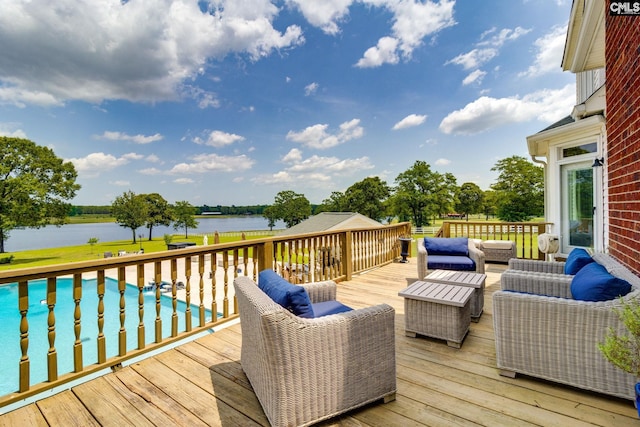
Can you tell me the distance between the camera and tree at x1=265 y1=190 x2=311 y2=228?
150ft

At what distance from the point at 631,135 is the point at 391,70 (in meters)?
12.9

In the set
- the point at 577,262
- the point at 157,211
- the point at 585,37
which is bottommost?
the point at 577,262

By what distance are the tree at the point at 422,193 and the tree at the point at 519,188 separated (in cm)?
689

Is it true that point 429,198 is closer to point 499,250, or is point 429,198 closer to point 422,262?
point 499,250

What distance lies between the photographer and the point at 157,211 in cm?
4034

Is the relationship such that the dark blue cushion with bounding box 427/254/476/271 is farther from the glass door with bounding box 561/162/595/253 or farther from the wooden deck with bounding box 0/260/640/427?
the glass door with bounding box 561/162/595/253

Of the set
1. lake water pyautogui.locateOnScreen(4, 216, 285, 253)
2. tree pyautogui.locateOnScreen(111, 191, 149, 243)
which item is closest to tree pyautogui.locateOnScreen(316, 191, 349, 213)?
lake water pyautogui.locateOnScreen(4, 216, 285, 253)

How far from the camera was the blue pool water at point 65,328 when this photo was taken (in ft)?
20.2

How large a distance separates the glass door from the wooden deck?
4295 mm

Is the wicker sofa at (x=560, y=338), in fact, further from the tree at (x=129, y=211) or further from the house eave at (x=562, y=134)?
the tree at (x=129, y=211)

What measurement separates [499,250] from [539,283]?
178 inches

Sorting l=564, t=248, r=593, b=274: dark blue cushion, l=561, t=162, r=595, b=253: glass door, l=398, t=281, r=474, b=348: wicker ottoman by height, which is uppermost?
l=561, t=162, r=595, b=253: glass door

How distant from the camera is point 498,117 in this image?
496 inches

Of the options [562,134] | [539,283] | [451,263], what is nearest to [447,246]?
[451,263]
